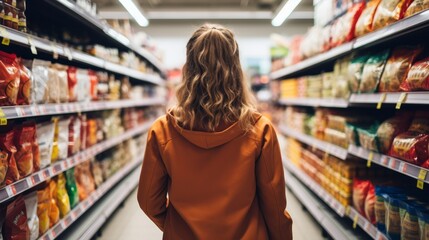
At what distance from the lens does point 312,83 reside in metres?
3.62

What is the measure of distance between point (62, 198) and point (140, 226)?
3.49 feet

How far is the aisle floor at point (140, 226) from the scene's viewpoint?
2.99 m

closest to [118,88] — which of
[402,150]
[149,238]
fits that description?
[149,238]

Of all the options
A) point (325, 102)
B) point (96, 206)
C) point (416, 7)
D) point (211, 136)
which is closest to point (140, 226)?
point (96, 206)

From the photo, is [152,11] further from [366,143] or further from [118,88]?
[366,143]

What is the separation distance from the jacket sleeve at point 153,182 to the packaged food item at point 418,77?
1293 millimetres

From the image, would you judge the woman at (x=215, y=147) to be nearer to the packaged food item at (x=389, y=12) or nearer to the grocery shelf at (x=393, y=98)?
the grocery shelf at (x=393, y=98)

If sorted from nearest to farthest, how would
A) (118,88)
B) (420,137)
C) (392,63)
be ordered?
1. (420,137)
2. (392,63)
3. (118,88)

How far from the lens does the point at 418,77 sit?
1.62 metres

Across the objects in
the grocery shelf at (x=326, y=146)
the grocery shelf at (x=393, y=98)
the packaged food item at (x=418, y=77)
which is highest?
the packaged food item at (x=418, y=77)

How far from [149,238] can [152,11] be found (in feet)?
27.3

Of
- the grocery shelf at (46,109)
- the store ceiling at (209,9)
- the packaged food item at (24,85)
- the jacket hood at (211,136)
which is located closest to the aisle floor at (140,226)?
the grocery shelf at (46,109)

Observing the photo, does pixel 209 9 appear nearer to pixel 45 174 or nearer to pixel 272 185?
pixel 45 174

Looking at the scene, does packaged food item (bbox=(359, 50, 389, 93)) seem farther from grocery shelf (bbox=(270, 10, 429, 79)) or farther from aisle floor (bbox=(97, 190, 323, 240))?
aisle floor (bbox=(97, 190, 323, 240))
